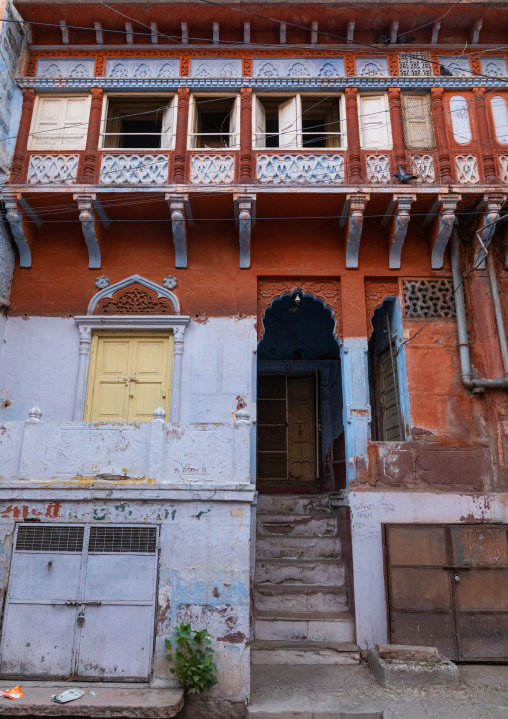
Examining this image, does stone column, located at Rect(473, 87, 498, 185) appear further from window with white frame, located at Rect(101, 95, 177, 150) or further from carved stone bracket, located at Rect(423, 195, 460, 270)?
window with white frame, located at Rect(101, 95, 177, 150)

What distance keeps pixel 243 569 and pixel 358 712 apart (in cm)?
170

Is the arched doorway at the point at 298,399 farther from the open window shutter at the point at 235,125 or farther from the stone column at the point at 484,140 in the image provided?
the stone column at the point at 484,140

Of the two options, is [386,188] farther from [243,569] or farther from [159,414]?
[243,569]

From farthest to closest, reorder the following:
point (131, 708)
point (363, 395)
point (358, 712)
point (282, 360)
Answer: point (282, 360) → point (363, 395) → point (358, 712) → point (131, 708)

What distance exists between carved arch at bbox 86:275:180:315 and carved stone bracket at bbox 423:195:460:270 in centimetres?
408

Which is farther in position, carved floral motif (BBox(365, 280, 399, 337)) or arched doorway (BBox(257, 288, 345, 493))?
arched doorway (BBox(257, 288, 345, 493))

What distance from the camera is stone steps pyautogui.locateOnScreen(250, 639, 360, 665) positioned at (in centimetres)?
652

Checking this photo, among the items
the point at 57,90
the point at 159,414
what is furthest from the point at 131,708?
the point at 57,90

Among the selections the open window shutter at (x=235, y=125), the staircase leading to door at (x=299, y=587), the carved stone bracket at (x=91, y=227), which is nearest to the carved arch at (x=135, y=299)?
the carved stone bracket at (x=91, y=227)

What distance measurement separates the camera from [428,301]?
8.27 meters

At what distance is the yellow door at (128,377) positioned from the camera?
7.99m

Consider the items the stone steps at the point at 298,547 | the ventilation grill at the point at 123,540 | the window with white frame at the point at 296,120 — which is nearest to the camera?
the ventilation grill at the point at 123,540

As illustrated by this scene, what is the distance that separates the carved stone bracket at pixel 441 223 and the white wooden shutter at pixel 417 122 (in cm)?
109

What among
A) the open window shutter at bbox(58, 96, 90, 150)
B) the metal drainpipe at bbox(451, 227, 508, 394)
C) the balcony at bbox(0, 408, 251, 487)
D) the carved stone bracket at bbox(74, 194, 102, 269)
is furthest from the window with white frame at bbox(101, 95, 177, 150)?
the balcony at bbox(0, 408, 251, 487)
